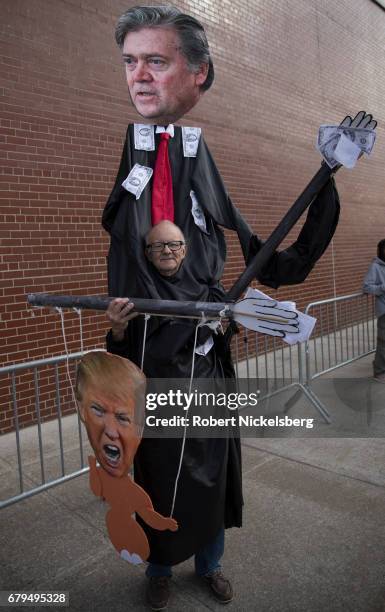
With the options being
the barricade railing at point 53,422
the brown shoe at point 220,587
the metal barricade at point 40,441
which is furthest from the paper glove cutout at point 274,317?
the metal barricade at point 40,441

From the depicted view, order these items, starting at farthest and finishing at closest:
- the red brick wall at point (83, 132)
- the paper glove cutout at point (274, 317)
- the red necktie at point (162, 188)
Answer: the red brick wall at point (83, 132), the red necktie at point (162, 188), the paper glove cutout at point (274, 317)

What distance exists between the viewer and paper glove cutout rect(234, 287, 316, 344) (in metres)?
1.55

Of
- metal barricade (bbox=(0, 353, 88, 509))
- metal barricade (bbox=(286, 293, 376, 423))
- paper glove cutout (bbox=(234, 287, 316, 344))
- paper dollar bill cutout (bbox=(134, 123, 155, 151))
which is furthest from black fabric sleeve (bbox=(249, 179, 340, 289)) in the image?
metal barricade (bbox=(286, 293, 376, 423))

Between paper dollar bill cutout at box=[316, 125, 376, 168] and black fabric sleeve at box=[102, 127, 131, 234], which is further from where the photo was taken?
black fabric sleeve at box=[102, 127, 131, 234]

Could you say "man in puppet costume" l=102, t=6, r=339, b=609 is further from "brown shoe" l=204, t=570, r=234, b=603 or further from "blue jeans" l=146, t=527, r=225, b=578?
"brown shoe" l=204, t=570, r=234, b=603

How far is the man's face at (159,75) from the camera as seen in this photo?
1.91 m

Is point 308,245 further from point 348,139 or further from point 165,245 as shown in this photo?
point 165,245

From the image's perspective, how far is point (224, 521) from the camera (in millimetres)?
2336

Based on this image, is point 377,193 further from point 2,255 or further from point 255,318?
point 255,318

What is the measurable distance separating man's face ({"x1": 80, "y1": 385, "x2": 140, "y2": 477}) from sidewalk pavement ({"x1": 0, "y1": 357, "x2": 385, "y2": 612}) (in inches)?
41.1

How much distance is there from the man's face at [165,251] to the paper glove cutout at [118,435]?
0.46 metres

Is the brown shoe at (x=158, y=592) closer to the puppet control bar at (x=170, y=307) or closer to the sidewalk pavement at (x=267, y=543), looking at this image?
the sidewalk pavement at (x=267, y=543)

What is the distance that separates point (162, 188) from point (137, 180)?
124mm

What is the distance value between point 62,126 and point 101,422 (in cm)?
401
